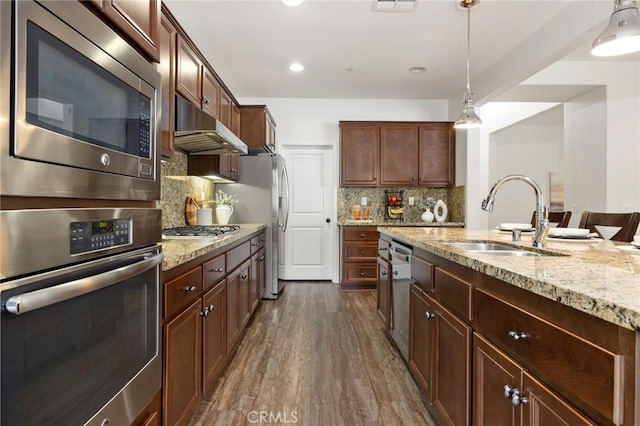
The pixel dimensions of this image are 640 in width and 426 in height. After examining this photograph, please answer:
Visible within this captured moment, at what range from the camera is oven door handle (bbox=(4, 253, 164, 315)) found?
25.9 inches

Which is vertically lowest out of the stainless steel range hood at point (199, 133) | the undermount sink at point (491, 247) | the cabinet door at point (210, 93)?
the undermount sink at point (491, 247)

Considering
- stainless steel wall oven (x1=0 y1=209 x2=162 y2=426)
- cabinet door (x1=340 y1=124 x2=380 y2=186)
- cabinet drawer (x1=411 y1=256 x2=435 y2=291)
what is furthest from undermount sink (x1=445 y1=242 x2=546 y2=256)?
cabinet door (x1=340 y1=124 x2=380 y2=186)

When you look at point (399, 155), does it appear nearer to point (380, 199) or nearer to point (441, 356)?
point (380, 199)

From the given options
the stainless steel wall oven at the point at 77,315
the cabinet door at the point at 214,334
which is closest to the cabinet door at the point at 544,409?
the stainless steel wall oven at the point at 77,315

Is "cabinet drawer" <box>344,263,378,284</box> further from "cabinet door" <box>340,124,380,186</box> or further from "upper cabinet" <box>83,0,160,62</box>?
"upper cabinet" <box>83,0,160,62</box>

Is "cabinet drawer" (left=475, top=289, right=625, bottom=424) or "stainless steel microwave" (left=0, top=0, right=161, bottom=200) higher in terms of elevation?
"stainless steel microwave" (left=0, top=0, right=161, bottom=200)

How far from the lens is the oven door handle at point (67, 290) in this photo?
25.9 inches

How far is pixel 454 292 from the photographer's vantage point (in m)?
1.52

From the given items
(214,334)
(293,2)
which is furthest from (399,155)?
(214,334)

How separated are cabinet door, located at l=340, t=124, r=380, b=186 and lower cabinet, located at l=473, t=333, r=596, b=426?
12.5 feet

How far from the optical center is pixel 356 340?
115 inches

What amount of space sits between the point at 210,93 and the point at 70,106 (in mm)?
2397

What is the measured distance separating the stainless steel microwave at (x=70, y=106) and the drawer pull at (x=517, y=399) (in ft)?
4.10

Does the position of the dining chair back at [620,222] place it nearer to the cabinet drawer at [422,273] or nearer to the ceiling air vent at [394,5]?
the cabinet drawer at [422,273]
